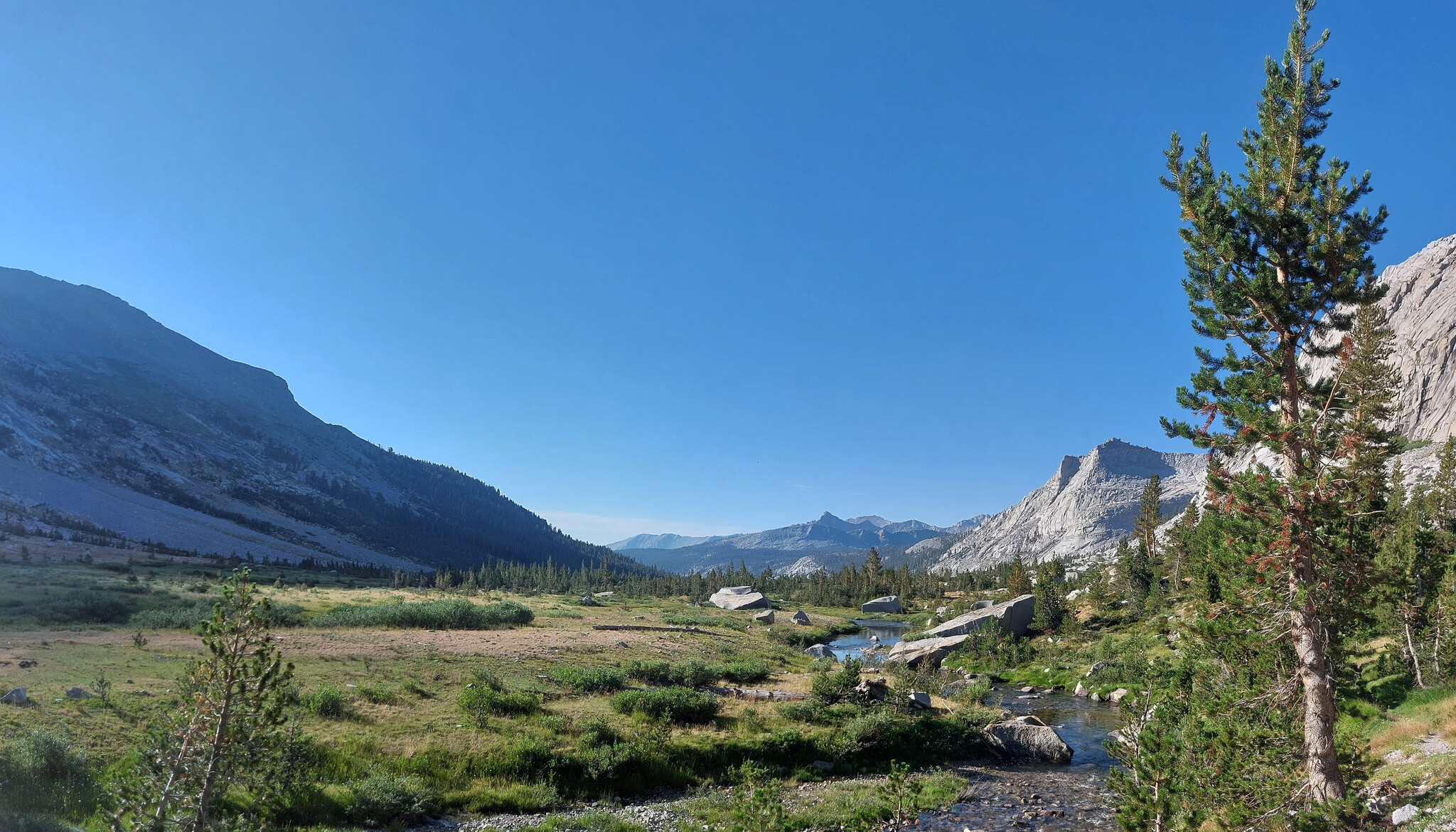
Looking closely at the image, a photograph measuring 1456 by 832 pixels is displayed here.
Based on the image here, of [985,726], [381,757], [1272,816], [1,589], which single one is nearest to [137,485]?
[1,589]

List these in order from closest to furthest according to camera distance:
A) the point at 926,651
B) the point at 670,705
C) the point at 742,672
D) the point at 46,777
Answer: the point at 46,777 < the point at 670,705 < the point at 742,672 < the point at 926,651

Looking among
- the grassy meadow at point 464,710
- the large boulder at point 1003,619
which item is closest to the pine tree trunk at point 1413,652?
the grassy meadow at point 464,710

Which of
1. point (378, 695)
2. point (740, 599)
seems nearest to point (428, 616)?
point (378, 695)

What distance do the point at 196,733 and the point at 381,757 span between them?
14.5 metres

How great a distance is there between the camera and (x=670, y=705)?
29.8 meters

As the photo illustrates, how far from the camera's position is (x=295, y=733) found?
1716 cm

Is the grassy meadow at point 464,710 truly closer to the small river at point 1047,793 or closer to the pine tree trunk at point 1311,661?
the small river at point 1047,793

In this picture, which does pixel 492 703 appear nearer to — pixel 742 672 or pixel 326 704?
pixel 326 704

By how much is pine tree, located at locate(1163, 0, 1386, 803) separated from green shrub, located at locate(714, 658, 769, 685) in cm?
3047

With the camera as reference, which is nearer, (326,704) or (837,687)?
(326,704)

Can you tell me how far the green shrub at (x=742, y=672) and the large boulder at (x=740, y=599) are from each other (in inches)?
2653

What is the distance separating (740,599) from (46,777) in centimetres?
10103

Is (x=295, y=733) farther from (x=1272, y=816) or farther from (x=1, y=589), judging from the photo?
(x=1, y=589)

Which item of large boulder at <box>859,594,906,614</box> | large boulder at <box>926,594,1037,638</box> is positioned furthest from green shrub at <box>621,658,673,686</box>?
large boulder at <box>859,594,906,614</box>
